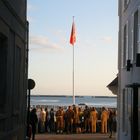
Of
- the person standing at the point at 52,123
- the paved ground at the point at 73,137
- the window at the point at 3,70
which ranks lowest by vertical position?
the paved ground at the point at 73,137

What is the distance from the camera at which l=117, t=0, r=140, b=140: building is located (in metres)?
21.5

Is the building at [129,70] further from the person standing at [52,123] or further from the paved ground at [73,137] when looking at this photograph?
the person standing at [52,123]

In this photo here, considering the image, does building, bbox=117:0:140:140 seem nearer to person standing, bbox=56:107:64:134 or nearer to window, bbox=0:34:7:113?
window, bbox=0:34:7:113

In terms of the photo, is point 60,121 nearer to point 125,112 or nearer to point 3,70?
point 125,112

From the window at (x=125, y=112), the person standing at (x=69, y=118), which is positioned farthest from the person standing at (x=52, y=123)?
the window at (x=125, y=112)

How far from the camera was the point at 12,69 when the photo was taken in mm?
19781

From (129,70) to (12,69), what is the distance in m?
7.60

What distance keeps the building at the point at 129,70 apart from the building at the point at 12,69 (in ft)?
13.8

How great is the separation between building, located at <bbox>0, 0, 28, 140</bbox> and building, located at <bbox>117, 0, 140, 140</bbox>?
4.20 meters

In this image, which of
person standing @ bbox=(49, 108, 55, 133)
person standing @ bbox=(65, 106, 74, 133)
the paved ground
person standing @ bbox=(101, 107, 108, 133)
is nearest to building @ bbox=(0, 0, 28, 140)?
the paved ground

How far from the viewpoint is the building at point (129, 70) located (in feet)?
70.4

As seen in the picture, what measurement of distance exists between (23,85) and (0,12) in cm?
Answer: 725

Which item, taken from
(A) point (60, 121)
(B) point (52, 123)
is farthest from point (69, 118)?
(B) point (52, 123)

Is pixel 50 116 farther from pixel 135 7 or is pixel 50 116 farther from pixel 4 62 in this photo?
pixel 4 62
